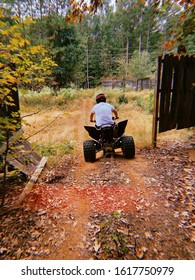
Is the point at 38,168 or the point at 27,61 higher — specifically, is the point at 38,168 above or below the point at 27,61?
below

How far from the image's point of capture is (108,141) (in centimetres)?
489

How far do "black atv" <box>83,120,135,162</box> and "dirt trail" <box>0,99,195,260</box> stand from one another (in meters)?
0.55

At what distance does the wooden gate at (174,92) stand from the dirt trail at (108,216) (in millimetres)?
1607

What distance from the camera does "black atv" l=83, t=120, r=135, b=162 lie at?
4.68 metres

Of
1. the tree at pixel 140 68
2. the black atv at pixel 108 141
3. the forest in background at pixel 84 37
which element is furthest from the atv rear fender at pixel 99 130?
the tree at pixel 140 68

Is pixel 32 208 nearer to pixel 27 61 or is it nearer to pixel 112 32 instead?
pixel 27 61

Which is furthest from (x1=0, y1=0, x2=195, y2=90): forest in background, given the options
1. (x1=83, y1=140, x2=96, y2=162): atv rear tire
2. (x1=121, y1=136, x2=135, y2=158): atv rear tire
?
(x1=121, y1=136, x2=135, y2=158): atv rear tire

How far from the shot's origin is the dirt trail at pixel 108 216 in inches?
80.2

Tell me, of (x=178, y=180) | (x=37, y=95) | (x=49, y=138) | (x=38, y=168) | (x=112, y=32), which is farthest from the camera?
(x=112, y=32)

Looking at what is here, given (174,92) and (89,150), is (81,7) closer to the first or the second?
(89,150)

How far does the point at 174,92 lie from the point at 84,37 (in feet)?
106

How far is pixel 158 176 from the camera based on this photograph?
374 centimetres

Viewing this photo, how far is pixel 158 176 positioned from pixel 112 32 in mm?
52509
